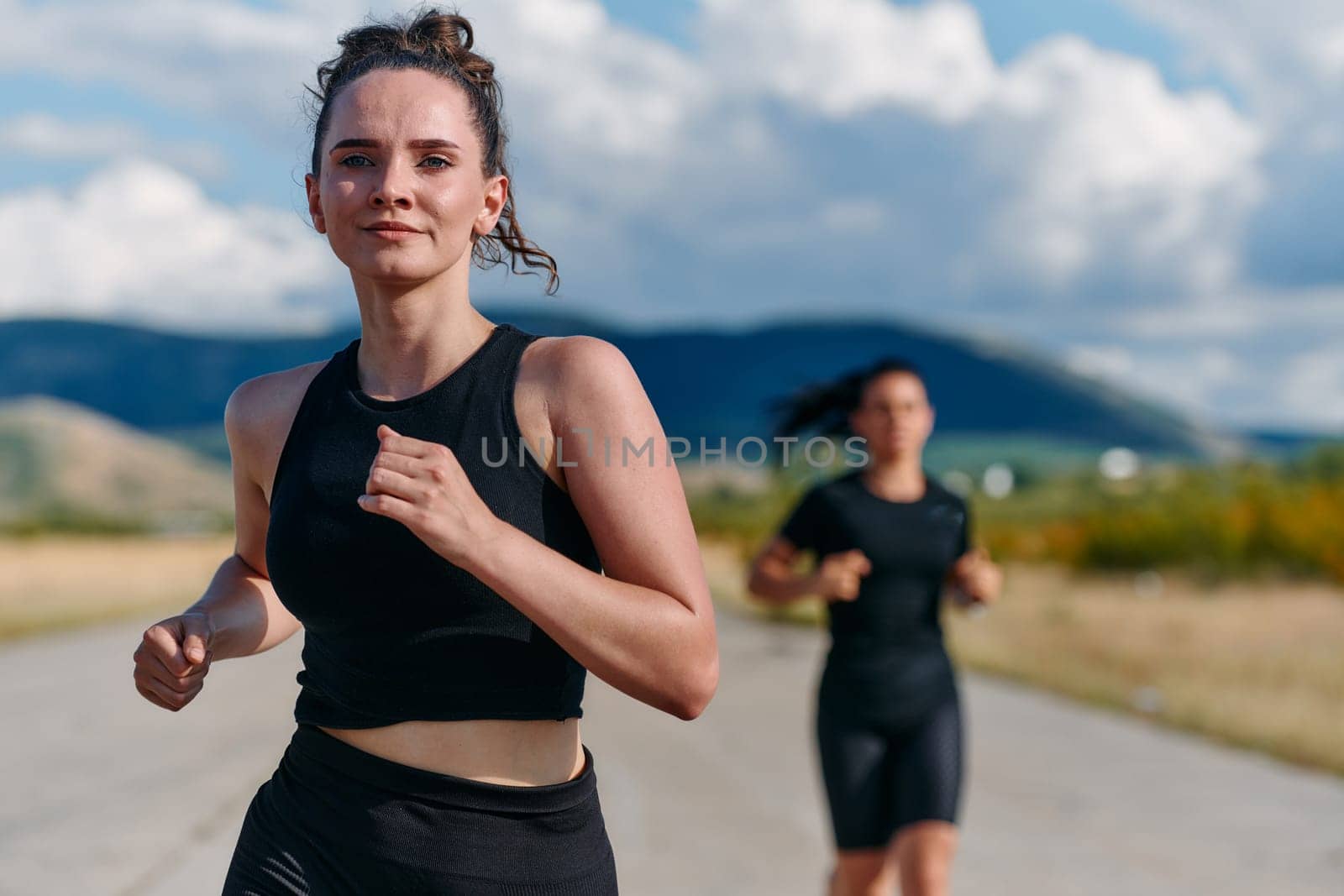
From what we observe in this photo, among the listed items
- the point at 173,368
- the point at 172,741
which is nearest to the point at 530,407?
the point at 172,741

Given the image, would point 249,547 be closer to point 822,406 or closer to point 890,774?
point 890,774

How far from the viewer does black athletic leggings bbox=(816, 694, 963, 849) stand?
15.4 ft

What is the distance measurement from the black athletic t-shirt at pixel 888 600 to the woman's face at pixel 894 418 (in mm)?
151

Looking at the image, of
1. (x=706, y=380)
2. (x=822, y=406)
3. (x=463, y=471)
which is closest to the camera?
(x=463, y=471)

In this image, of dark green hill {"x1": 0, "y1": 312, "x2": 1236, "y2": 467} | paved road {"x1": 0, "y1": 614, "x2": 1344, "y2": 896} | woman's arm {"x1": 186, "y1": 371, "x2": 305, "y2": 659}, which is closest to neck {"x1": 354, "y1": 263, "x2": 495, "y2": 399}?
woman's arm {"x1": 186, "y1": 371, "x2": 305, "y2": 659}

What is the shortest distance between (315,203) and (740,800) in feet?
22.8

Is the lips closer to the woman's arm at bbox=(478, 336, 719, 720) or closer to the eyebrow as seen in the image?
the eyebrow

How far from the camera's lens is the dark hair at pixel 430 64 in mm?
2211

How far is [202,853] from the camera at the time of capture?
7145 mm

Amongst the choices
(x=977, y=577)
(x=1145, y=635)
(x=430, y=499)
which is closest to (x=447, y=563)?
(x=430, y=499)

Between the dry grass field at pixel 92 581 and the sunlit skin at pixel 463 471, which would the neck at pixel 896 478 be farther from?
the dry grass field at pixel 92 581

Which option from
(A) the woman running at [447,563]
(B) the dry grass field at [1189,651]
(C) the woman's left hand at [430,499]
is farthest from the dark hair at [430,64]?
(B) the dry grass field at [1189,651]

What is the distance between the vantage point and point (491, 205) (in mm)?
2262

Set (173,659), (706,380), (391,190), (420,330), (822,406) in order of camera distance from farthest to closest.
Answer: (706,380)
(822,406)
(173,659)
(420,330)
(391,190)
